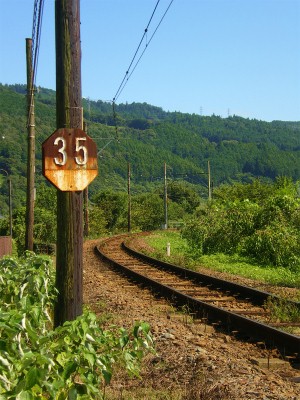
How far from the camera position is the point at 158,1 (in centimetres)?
1368

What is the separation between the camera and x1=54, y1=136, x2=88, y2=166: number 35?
26.3ft

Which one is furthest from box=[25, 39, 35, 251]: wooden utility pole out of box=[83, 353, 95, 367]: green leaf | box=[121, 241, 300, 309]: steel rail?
box=[83, 353, 95, 367]: green leaf

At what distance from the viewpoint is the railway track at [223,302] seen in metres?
9.30

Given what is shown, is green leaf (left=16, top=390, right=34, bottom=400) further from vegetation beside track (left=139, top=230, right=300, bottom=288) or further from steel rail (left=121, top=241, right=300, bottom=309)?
vegetation beside track (left=139, top=230, right=300, bottom=288)

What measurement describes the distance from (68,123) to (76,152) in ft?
1.15

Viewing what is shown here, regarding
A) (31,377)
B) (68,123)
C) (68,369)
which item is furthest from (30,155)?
(31,377)

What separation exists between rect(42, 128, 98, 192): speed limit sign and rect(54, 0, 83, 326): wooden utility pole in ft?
0.41

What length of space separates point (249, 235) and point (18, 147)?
140158mm

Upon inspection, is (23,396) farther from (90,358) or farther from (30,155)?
(30,155)

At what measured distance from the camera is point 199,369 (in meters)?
7.27

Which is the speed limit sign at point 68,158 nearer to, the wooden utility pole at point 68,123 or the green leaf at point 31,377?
the wooden utility pole at point 68,123

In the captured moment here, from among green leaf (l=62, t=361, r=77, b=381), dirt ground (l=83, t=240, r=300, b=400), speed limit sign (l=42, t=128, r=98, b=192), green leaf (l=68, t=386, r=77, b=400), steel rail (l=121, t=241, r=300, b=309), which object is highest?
speed limit sign (l=42, t=128, r=98, b=192)

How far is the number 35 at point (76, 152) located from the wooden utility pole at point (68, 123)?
0.20 meters

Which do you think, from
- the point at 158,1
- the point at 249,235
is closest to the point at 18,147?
the point at 249,235
